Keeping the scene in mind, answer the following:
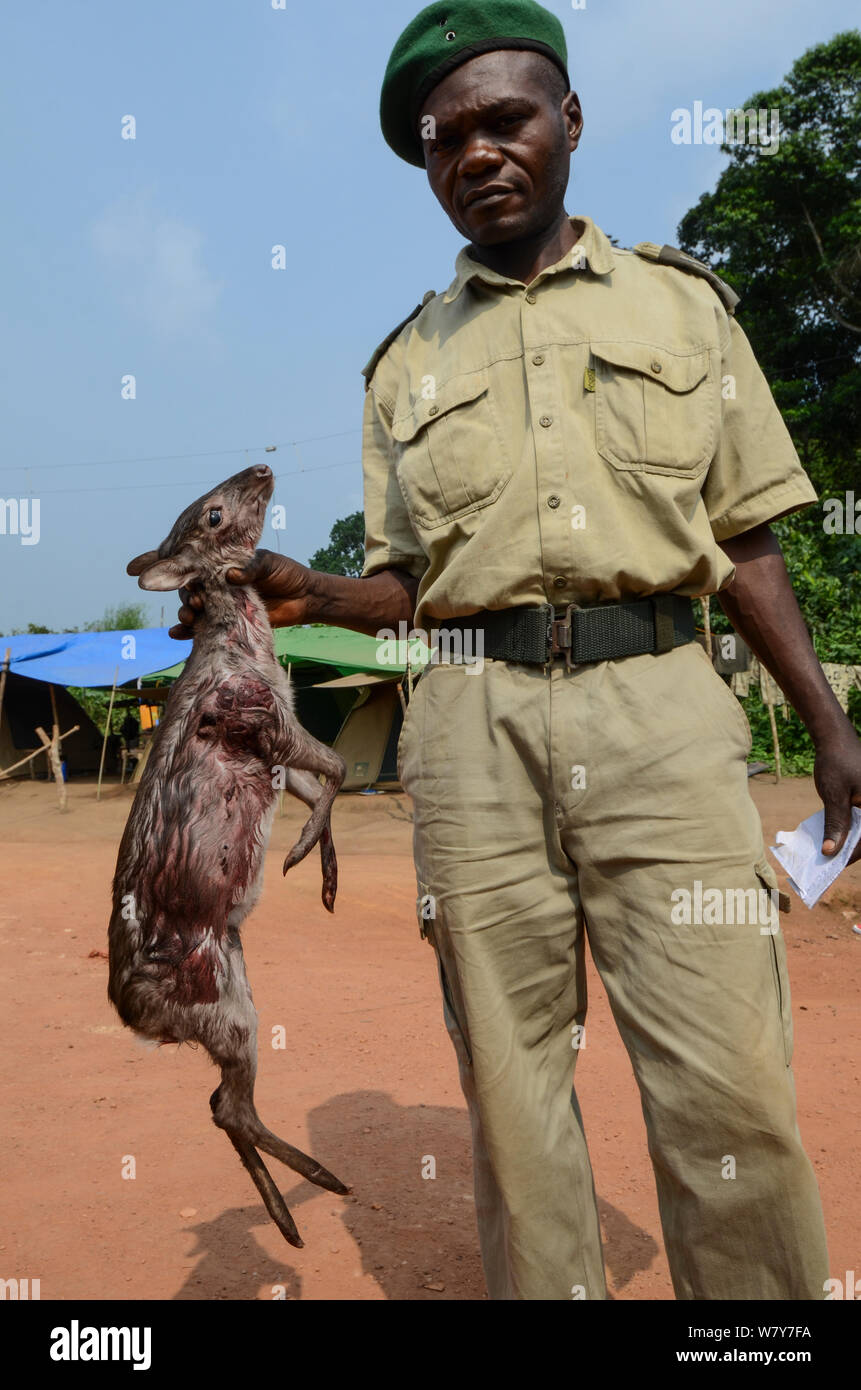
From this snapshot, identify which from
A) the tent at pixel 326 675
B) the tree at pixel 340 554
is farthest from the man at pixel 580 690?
the tree at pixel 340 554

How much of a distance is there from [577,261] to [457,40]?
56cm

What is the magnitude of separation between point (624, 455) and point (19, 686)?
22686 millimetres

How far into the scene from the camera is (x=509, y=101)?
8.13 feet

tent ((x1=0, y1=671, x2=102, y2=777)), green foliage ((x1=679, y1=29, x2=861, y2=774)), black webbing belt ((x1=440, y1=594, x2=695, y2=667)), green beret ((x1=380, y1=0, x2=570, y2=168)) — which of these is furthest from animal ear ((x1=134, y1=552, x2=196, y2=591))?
tent ((x1=0, y1=671, x2=102, y2=777))

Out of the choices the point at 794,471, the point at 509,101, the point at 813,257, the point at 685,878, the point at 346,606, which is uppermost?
the point at 813,257

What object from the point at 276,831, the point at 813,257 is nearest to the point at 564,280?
the point at 276,831

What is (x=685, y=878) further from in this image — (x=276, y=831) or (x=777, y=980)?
(x=276, y=831)

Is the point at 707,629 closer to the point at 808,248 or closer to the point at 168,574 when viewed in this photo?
the point at 168,574

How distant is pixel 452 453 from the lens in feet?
8.58

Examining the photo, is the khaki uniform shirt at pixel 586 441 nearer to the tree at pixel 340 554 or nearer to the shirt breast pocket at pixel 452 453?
the shirt breast pocket at pixel 452 453

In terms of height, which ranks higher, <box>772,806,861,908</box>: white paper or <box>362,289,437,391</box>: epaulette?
<box>362,289,437,391</box>: epaulette

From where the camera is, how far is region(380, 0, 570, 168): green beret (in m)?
2.49

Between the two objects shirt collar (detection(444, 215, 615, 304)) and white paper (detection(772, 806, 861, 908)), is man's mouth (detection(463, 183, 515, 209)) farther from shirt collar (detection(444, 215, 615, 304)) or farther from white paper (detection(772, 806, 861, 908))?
white paper (detection(772, 806, 861, 908))

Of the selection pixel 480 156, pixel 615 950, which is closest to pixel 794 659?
pixel 615 950
